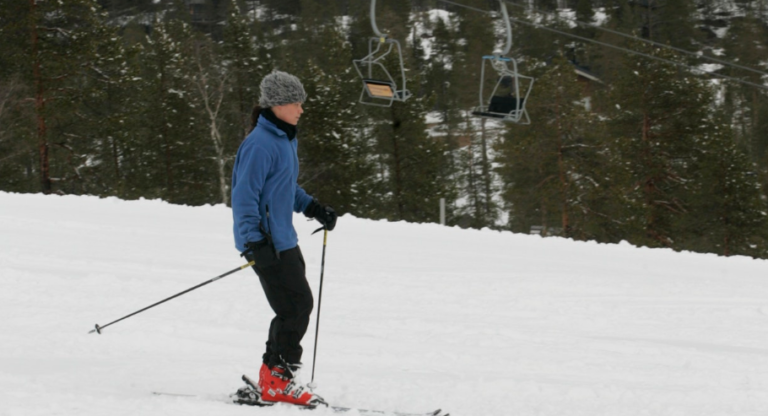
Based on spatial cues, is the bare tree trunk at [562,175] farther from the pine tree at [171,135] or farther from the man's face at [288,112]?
the man's face at [288,112]

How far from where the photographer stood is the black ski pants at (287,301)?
355cm

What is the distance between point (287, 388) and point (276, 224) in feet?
2.66

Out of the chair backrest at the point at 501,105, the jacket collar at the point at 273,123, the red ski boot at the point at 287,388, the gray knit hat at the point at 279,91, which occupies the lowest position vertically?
the red ski boot at the point at 287,388

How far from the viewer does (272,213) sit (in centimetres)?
353

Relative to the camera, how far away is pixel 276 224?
11.6 feet

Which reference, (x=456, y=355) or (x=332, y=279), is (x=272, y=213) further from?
(x=332, y=279)

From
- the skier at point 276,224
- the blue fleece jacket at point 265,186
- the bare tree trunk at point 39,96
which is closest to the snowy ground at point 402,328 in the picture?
the skier at point 276,224

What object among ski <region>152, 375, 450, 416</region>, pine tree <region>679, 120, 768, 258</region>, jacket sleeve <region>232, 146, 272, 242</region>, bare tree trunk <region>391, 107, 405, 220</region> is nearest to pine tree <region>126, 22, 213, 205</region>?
bare tree trunk <region>391, 107, 405, 220</region>

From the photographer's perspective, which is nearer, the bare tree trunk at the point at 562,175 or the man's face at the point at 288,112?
the man's face at the point at 288,112

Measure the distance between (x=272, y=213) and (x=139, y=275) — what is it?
4147mm

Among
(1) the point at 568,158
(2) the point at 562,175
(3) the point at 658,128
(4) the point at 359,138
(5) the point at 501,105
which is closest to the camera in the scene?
(5) the point at 501,105

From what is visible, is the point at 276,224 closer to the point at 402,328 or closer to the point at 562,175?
the point at 402,328

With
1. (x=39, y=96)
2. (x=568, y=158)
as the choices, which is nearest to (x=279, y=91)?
(x=39, y=96)

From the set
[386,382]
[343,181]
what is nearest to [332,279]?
[386,382]
